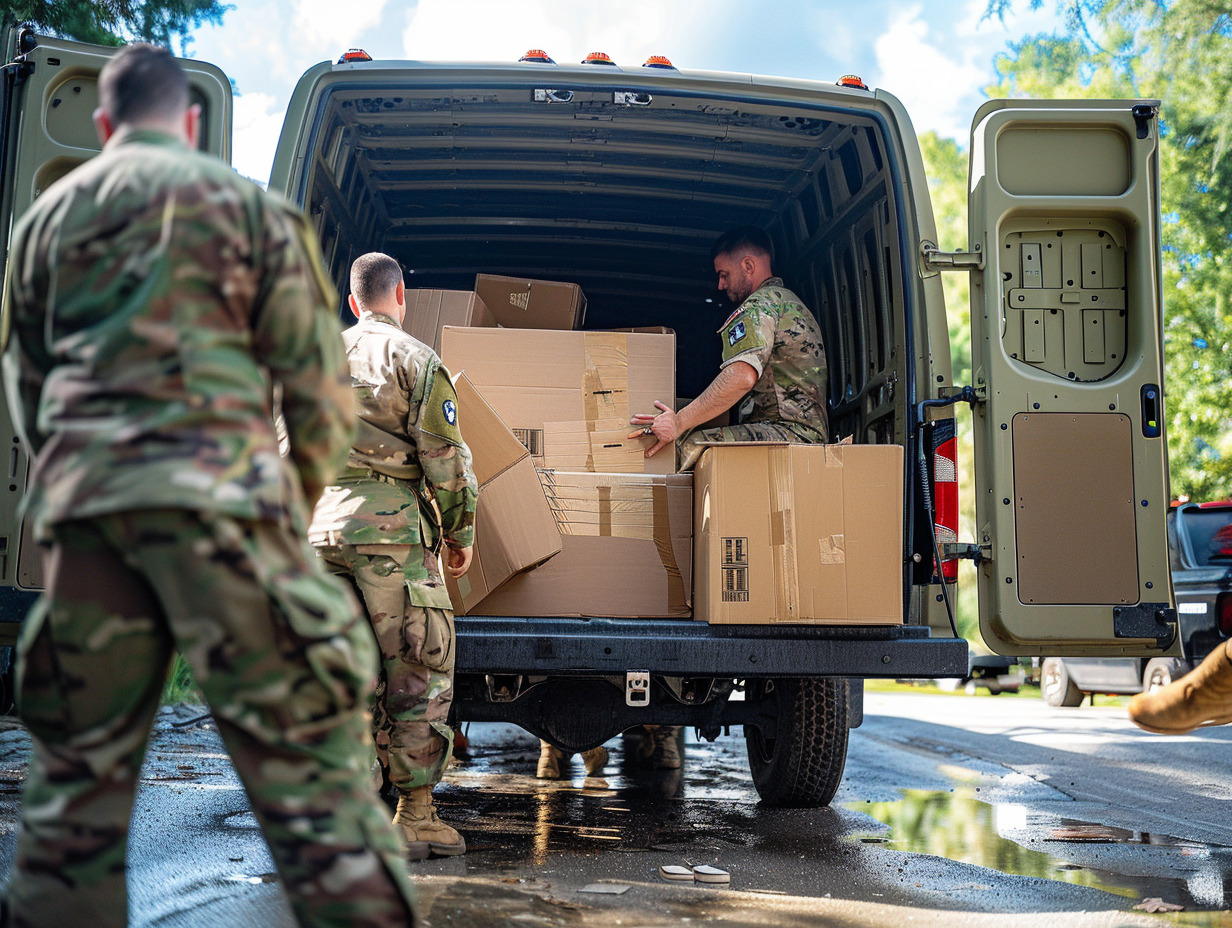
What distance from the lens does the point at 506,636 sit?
3.65m

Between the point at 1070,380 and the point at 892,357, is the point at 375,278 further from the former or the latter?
the point at 1070,380

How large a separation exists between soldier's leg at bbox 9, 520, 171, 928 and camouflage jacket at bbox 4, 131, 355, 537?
11 centimetres

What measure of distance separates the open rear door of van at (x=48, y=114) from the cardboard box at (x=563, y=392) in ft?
3.60

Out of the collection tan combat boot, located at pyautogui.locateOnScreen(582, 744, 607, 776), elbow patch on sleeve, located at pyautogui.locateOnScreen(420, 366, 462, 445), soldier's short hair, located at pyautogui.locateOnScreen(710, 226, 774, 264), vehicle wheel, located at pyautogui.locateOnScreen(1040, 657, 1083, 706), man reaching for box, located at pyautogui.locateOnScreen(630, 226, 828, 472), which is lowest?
vehicle wheel, located at pyautogui.locateOnScreen(1040, 657, 1083, 706)

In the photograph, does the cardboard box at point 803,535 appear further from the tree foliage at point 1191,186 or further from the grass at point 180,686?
the tree foliage at point 1191,186

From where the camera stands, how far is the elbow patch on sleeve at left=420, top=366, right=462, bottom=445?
3.61 meters

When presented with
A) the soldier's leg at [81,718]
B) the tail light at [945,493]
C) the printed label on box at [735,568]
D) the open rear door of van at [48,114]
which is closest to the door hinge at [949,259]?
the tail light at [945,493]

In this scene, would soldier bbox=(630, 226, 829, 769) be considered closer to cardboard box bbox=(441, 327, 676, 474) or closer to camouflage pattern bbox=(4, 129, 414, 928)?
cardboard box bbox=(441, 327, 676, 474)

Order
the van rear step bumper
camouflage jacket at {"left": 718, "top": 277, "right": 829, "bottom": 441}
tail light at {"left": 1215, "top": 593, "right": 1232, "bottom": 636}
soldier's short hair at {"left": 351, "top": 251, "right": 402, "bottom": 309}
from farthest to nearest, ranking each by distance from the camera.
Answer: tail light at {"left": 1215, "top": 593, "right": 1232, "bottom": 636} → camouflage jacket at {"left": 718, "top": 277, "right": 829, "bottom": 441} → soldier's short hair at {"left": 351, "top": 251, "right": 402, "bottom": 309} → the van rear step bumper

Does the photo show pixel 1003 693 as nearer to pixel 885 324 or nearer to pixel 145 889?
pixel 885 324

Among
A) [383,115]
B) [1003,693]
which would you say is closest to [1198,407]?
[1003,693]

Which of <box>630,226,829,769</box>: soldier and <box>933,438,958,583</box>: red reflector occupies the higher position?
<box>630,226,829,769</box>: soldier

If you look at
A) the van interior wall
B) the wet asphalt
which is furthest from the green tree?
the wet asphalt

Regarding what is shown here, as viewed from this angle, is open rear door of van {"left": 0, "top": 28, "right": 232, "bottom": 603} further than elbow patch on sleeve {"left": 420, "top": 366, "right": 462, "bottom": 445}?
Yes
